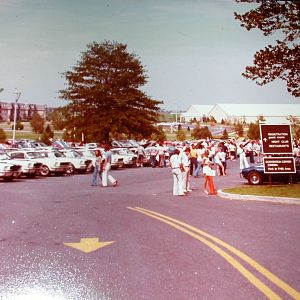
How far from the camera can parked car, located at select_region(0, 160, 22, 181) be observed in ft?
74.8

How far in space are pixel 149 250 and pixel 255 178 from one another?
1324 centimetres

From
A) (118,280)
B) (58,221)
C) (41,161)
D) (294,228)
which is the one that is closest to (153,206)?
(58,221)

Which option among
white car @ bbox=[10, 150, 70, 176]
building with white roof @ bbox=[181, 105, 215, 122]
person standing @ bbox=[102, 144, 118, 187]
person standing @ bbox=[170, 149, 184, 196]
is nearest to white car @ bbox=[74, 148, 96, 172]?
white car @ bbox=[10, 150, 70, 176]

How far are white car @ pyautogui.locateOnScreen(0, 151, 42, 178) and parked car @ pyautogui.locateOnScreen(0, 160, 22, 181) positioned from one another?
3.34 ft

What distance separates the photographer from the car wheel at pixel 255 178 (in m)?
20.2

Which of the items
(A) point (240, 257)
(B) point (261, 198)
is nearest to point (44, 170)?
(B) point (261, 198)

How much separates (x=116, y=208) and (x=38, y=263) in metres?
6.16

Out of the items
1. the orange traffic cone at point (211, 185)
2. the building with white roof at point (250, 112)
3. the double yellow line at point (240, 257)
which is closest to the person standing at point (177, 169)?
the orange traffic cone at point (211, 185)

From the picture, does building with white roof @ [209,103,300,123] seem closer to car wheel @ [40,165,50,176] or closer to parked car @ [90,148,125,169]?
parked car @ [90,148,125,169]

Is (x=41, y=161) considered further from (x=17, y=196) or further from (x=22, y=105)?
(x=22, y=105)

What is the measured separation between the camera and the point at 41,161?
26.4 meters

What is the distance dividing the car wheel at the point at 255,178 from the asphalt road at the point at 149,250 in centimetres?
599

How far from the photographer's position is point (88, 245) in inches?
324

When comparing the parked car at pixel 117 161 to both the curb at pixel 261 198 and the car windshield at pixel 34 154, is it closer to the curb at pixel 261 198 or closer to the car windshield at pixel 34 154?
the car windshield at pixel 34 154
